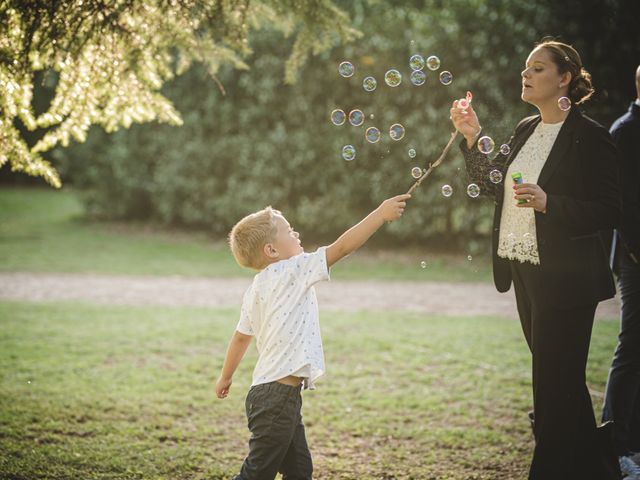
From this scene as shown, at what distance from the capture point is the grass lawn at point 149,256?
1239cm

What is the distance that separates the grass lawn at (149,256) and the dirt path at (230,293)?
566 millimetres

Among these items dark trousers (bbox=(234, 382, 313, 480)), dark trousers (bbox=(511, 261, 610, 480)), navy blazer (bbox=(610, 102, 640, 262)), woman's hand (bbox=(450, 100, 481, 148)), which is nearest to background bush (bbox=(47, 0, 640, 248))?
navy blazer (bbox=(610, 102, 640, 262))

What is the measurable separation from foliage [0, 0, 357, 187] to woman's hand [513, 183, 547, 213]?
225 cm

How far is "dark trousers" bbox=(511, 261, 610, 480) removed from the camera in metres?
3.63

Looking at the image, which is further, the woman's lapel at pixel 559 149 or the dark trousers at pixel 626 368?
the dark trousers at pixel 626 368

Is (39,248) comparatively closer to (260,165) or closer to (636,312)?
(260,165)

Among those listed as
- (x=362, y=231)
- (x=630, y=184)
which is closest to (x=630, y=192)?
(x=630, y=184)

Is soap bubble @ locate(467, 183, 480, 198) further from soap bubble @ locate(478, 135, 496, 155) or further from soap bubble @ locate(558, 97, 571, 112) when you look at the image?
soap bubble @ locate(558, 97, 571, 112)

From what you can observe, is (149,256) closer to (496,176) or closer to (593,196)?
(496,176)

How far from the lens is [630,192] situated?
4.42 metres

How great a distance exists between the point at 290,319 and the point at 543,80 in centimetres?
186

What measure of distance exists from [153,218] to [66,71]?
14638mm

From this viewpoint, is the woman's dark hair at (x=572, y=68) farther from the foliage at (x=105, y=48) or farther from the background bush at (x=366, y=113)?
the background bush at (x=366, y=113)

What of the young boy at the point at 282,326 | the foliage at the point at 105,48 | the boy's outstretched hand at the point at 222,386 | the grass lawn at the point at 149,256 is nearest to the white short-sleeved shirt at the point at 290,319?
the young boy at the point at 282,326
